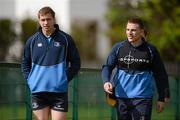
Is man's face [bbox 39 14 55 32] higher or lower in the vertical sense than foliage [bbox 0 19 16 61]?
higher

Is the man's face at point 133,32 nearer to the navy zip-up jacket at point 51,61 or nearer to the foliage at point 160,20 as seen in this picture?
the navy zip-up jacket at point 51,61

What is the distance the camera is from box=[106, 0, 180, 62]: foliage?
31.9m

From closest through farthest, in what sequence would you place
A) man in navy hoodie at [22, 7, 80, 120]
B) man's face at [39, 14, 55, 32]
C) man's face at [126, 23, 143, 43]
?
1. man's face at [39, 14, 55, 32]
2. man in navy hoodie at [22, 7, 80, 120]
3. man's face at [126, 23, 143, 43]

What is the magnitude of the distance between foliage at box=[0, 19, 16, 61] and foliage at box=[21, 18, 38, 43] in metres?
0.58

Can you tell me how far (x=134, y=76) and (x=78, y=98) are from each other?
2683mm

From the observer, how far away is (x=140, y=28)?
32.9ft

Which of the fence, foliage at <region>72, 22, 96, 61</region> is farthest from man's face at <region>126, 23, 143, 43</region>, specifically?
foliage at <region>72, 22, 96, 61</region>

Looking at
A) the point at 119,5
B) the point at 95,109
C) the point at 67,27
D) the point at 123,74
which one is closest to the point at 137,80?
the point at 123,74

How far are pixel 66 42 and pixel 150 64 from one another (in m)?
1.17

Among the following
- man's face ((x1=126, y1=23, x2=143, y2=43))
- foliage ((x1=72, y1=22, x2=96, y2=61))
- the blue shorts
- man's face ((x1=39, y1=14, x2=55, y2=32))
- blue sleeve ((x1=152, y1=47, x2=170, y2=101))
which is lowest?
foliage ((x1=72, y1=22, x2=96, y2=61))

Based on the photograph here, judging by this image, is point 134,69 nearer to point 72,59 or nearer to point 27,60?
point 72,59

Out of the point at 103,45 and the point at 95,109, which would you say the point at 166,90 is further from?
the point at 103,45

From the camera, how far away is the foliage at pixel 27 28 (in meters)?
35.5

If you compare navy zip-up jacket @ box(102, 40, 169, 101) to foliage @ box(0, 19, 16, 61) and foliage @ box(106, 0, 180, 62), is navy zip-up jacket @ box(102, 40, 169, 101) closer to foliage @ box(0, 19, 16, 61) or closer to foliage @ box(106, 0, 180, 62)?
foliage @ box(106, 0, 180, 62)
